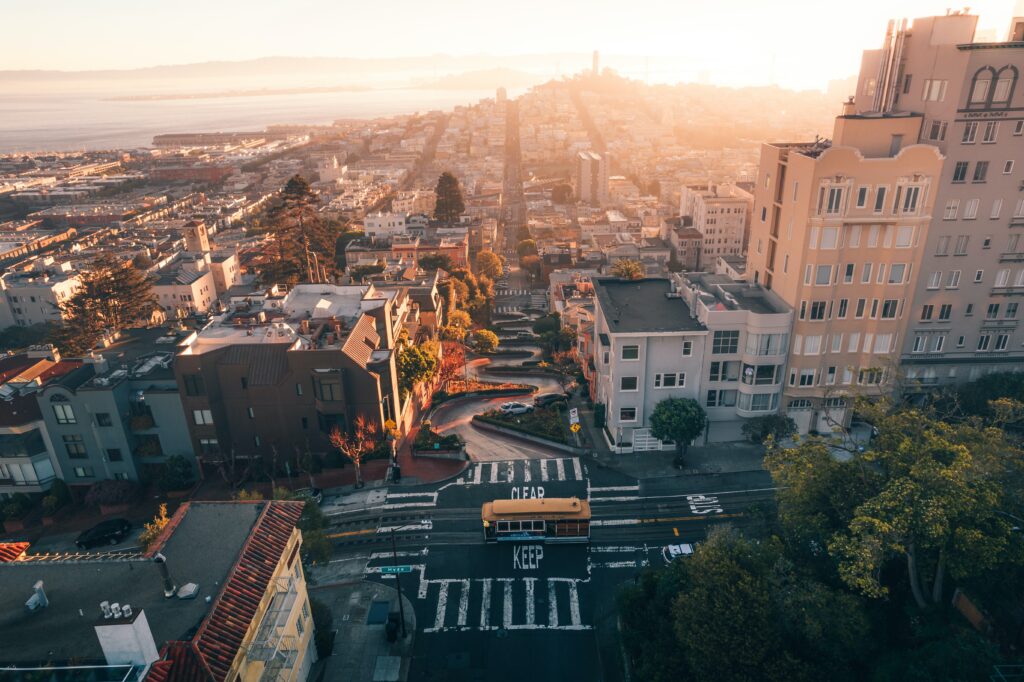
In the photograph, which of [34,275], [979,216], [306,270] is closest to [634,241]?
[306,270]

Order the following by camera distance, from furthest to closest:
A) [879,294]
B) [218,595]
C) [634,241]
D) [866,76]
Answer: [634,241]
[866,76]
[879,294]
[218,595]

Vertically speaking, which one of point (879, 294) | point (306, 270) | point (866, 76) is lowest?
point (306, 270)

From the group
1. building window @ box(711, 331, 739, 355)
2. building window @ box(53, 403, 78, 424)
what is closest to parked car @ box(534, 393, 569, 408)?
building window @ box(711, 331, 739, 355)

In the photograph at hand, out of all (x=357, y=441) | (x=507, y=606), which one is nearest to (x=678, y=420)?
(x=507, y=606)

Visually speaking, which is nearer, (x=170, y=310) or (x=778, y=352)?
(x=778, y=352)

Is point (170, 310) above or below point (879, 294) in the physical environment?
below

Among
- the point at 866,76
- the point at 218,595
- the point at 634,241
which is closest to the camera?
the point at 218,595

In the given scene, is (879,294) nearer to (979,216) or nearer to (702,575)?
(979,216)

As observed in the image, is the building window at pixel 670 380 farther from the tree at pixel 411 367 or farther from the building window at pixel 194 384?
the building window at pixel 194 384
